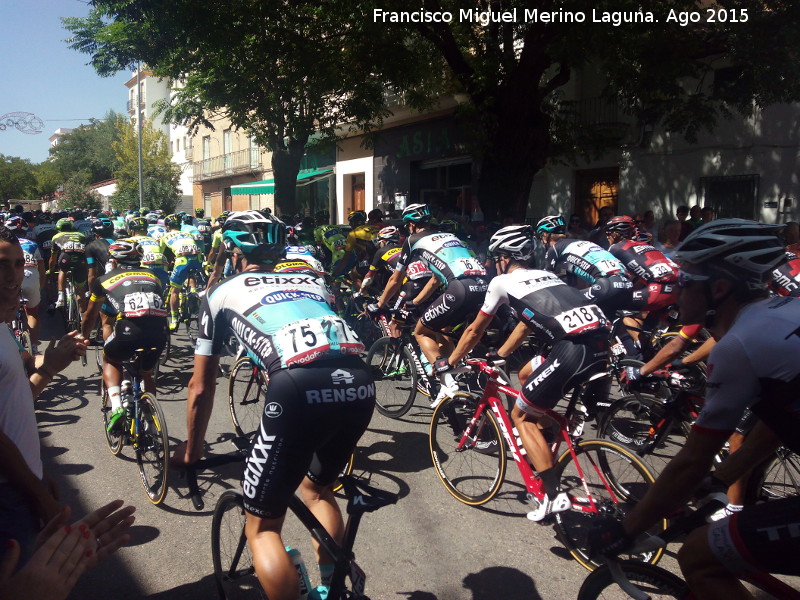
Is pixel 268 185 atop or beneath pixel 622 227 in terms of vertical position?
atop

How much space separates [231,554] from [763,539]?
2350 mm

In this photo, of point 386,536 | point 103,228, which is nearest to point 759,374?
point 386,536

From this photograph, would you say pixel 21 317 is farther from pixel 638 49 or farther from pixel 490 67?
pixel 638 49

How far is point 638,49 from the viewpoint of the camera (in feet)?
35.8

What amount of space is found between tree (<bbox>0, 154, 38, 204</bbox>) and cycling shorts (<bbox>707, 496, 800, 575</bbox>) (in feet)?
274

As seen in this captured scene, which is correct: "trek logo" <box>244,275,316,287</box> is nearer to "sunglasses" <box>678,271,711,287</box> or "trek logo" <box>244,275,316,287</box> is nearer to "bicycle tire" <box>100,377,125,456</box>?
"sunglasses" <box>678,271,711,287</box>

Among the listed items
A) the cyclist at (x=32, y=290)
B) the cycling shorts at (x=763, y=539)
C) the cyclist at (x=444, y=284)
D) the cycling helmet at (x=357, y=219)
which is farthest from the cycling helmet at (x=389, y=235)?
the cycling shorts at (x=763, y=539)

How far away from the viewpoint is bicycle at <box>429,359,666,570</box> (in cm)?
376

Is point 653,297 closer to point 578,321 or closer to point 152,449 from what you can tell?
point 578,321

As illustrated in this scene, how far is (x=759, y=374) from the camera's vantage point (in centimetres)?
211

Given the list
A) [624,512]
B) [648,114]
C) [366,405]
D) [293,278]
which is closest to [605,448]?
[624,512]

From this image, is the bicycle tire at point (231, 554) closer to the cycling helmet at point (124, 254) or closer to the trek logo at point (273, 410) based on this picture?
the trek logo at point (273, 410)

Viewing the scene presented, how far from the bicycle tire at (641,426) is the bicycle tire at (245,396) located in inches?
117

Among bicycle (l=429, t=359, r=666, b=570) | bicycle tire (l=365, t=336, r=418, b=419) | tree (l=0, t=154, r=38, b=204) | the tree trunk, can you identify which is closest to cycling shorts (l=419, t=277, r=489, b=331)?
bicycle tire (l=365, t=336, r=418, b=419)
